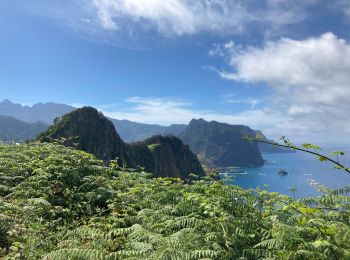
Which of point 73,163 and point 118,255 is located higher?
point 73,163

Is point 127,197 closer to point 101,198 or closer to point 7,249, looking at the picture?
point 101,198

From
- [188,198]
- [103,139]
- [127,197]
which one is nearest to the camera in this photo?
[188,198]

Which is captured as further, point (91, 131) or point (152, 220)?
point (91, 131)

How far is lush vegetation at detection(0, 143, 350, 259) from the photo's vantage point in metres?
6.80

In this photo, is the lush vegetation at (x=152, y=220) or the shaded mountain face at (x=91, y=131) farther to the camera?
the shaded mountain face at (x=91, y=131)

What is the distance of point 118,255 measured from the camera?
695 centimetres

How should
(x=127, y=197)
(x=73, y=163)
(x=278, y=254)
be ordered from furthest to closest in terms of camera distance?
(x=73, y=163), (x=127, y=197), (x=278, y=254)

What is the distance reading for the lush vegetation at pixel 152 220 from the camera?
6.80 metres

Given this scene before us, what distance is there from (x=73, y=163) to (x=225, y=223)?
313 inches

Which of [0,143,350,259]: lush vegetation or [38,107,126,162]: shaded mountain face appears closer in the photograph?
[0,143,350,259]: lush vegetation

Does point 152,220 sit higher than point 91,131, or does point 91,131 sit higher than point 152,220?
point 91,131

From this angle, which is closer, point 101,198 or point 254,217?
point 254,217

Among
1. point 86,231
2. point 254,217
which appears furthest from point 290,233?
point 86,231

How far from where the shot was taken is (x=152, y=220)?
29.9 feet
